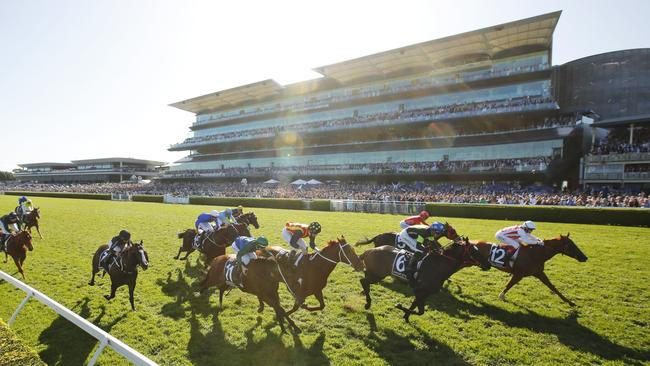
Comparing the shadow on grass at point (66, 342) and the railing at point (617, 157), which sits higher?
the railing at point (617, 157)

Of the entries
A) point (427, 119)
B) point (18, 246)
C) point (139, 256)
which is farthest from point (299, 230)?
point (427, 119)

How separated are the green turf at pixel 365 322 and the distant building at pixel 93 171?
7528 cm

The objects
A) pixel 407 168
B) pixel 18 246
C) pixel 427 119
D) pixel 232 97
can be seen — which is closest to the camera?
pixel 18 246

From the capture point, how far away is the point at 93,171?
78688mm

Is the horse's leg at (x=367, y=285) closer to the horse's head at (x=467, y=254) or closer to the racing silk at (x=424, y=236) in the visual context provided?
the racing silk at (x=424, y=236)

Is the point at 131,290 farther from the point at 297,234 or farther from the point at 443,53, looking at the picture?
the point at 443,53

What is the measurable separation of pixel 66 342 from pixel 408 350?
5003 mm

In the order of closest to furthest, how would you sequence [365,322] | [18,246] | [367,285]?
[365,322], [367,285], [18,246]

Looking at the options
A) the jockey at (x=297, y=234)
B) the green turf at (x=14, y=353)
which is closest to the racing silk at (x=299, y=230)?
the jockey at (x=297, y=234)

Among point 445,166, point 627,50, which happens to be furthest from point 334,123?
point 627,50

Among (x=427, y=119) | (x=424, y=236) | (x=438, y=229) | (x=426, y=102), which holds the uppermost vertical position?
(x=426, y=102)

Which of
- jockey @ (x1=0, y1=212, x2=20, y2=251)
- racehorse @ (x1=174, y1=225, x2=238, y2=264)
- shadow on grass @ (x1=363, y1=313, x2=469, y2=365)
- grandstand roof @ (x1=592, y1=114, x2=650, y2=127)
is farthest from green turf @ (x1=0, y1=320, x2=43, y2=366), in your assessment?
grandstand roof @ (x1=592, y1=114, x2=650, y2=127)

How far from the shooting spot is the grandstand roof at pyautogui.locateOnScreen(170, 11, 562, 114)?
31.0 m

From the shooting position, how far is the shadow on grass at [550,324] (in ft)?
14.8
